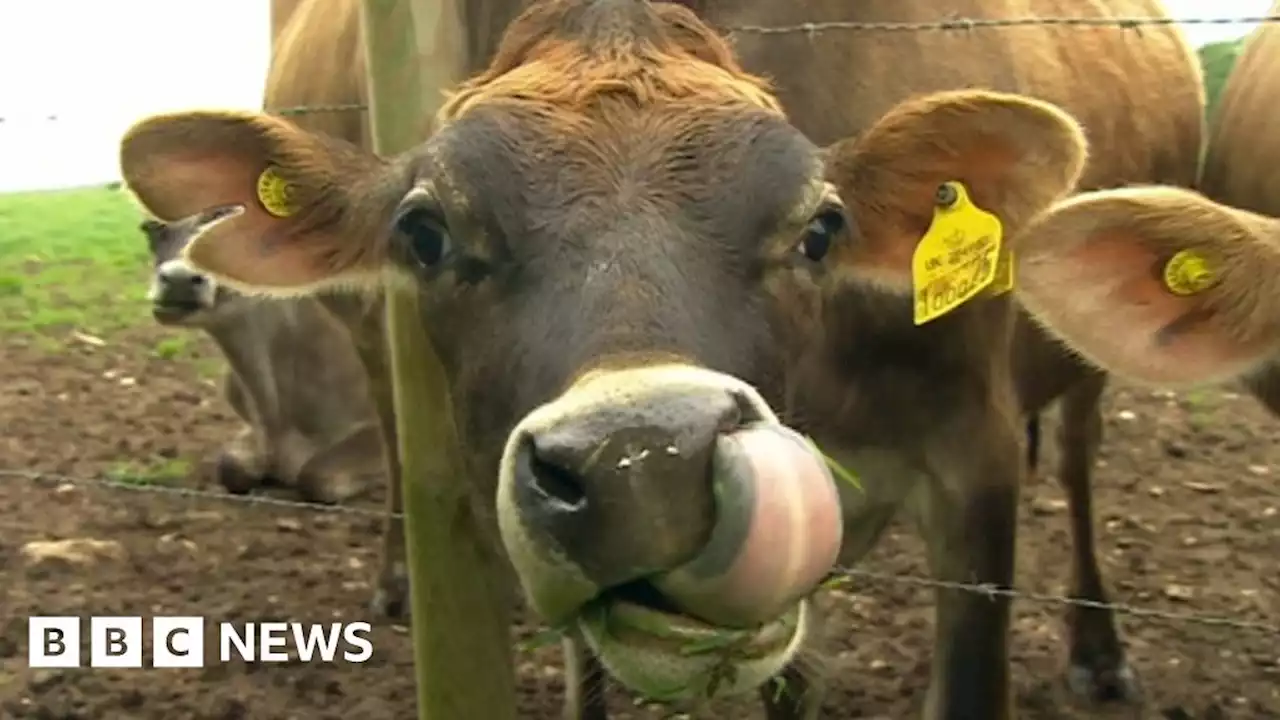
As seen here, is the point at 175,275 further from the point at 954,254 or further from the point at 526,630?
the point at 954,254

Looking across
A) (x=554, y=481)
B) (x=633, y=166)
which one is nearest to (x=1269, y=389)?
(x=633, y=166)

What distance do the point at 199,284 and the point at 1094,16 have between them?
3.20m

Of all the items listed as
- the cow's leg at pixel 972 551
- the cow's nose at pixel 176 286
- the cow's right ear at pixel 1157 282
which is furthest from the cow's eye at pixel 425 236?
the cow's nose at pixel 176 286

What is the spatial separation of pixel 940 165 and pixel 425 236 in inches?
31.8

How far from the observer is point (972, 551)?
3.42 metres

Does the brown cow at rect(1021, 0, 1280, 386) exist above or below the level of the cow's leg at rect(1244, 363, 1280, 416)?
above

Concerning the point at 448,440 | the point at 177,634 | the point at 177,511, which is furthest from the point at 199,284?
the point at 448,440

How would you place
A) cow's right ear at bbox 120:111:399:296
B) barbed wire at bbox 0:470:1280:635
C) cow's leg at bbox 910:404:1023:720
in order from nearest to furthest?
barbed wire at bbox 0:470:1280:635 < cow's right ear at bbox 120:111:399:296 < cow's leg at bbox 910:404:1023:720

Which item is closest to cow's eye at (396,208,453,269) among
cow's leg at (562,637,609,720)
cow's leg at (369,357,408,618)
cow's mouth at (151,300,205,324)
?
cow's leg at (562,637,609,720)

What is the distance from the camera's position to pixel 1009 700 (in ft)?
11.6

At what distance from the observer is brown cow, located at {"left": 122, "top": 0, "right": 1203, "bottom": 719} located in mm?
1868

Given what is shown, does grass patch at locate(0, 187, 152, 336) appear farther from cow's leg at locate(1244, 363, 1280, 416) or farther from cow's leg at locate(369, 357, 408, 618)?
cow's leg at locate(1244, 363, 1280, 416)

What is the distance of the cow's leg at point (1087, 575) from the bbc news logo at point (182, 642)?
5.93ft

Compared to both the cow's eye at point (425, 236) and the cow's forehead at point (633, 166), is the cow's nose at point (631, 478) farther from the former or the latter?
the cow's eye at point (425, 236)
